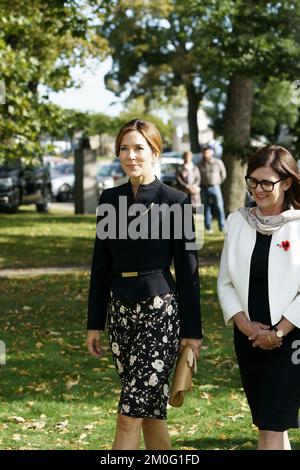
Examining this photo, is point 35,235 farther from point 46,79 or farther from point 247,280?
point 247,280

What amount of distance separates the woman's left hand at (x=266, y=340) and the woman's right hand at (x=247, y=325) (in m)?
0.03

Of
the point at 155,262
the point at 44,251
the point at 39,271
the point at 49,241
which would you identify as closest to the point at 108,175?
the point at 49,241

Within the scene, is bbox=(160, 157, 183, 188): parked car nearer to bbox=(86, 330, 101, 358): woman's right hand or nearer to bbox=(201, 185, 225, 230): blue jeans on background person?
bbox=(201, 185, 225, 230): blue jeans on background person

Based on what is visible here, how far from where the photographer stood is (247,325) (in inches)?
201

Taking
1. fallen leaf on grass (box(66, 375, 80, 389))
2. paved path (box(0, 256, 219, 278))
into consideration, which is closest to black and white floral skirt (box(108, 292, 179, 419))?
fallen leaf on grass (box(66, 375, 80, 389))

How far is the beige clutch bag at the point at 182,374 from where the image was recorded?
5309 millimetres

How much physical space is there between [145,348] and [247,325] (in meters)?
0.54

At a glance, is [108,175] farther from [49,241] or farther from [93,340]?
[93,340]

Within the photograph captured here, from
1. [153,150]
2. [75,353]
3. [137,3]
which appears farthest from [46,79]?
[153,150]

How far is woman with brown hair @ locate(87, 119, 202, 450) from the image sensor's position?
5242 millimetres

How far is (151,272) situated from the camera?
536 cm

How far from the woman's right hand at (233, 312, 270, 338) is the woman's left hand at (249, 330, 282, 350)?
3 centimetres

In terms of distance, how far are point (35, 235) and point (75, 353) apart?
1380 centimetres

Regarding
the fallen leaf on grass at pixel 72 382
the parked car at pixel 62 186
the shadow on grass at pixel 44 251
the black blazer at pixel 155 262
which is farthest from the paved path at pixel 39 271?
the parked car at pixel 62 186
